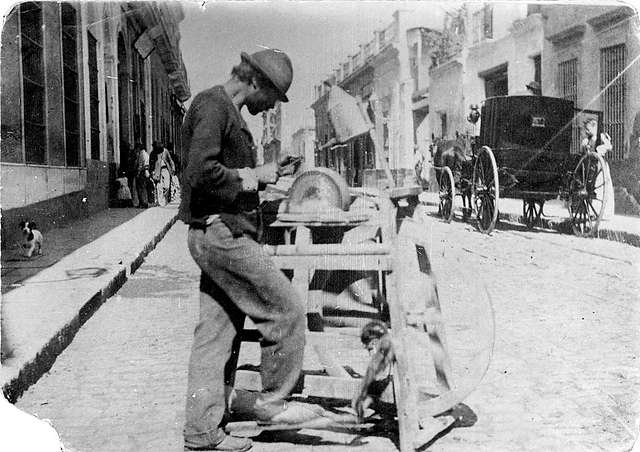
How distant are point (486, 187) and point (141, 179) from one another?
7536 mm

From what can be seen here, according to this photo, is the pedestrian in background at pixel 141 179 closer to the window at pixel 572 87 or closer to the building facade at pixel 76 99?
the building facade at pixel 76 99

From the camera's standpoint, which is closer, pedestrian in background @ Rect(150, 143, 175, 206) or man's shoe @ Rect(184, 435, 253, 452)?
man's shoe @ Rect(184, 435, 253, 452)

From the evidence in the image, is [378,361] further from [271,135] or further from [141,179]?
[141,179]

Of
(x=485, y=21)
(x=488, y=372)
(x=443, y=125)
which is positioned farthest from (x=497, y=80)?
(x=488, y=372)

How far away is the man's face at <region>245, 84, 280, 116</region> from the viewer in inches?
99.4

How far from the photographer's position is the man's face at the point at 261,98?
8.29 ft

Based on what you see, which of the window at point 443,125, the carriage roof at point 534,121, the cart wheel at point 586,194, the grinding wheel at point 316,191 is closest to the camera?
the grinding wheel at point 316,191

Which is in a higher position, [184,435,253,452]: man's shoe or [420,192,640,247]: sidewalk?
[420,192,640,247]: sidewalk

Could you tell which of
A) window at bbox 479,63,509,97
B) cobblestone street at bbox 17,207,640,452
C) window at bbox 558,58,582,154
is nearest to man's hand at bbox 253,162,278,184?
cobblestone street at bbox 17,207,640,452

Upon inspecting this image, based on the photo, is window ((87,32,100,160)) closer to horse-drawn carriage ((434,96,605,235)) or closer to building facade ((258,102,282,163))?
horse-drawn carriage ((434,96,605,235))

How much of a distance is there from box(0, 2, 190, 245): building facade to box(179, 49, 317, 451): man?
1155 millimetres

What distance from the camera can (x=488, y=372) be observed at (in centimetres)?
352

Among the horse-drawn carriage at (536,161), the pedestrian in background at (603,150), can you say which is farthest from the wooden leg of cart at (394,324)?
the horse-drawn carriage at (536,161)

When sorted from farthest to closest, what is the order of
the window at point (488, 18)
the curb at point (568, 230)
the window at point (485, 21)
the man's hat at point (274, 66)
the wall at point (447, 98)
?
the wall at point (447, 98) → the curb at point (568, 230) → the window at point (485, 21) → the window at point (488, 18) → the man's hat at point (274, 66)
